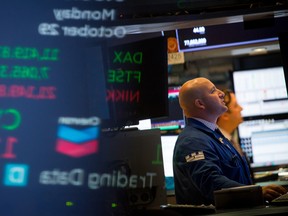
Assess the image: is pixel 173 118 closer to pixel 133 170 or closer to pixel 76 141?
pixel 76 141

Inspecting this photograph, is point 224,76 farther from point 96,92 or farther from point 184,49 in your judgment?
point 96,92

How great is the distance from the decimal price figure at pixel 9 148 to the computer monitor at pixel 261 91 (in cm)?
306

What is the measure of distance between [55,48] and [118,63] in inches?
14.1

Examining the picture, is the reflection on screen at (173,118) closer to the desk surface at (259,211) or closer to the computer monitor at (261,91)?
the computer monitor at (261,91)

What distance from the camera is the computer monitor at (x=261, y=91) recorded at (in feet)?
16.9

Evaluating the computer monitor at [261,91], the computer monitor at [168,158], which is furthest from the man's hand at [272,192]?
the computer monitor at [261,91]

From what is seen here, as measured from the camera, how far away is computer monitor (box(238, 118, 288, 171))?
16.7ft

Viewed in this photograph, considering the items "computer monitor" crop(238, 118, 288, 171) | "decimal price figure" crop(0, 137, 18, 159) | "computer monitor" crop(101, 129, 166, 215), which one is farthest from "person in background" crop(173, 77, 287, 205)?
"computer monitor" crop(238, 118, 288, 171)

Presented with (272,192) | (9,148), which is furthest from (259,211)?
(9,148)

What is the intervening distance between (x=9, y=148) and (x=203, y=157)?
1.03m

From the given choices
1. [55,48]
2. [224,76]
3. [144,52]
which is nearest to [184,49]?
[144,52]

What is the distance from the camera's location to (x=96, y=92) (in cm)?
273

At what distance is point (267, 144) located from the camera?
5.11 meters

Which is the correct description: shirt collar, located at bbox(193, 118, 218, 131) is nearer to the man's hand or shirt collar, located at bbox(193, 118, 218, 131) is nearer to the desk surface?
the man's hand
